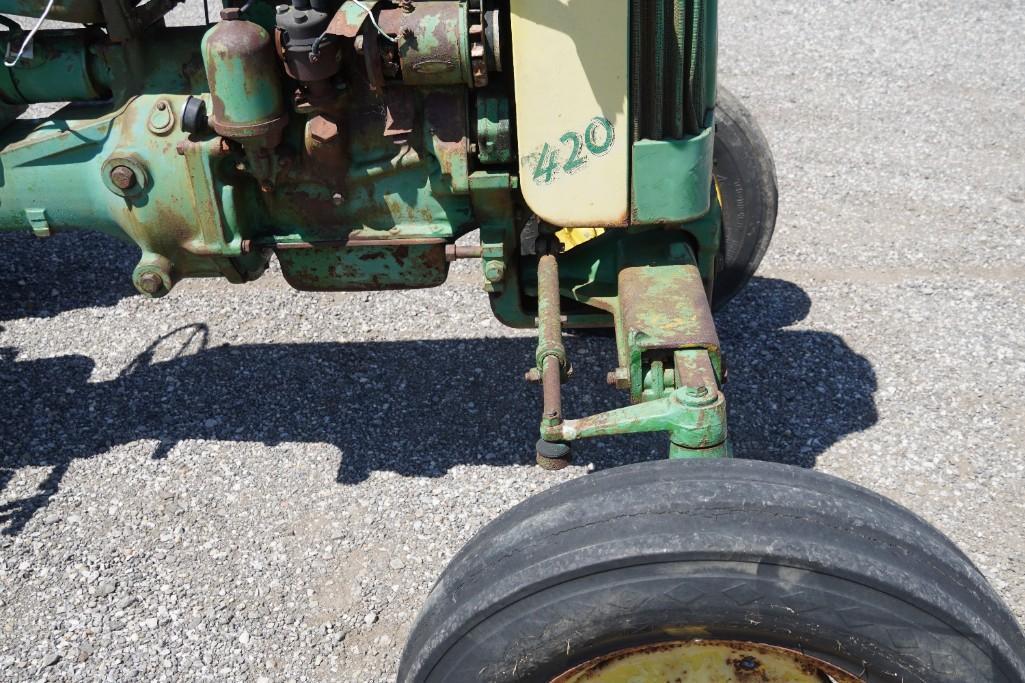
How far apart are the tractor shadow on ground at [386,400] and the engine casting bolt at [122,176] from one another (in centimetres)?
95

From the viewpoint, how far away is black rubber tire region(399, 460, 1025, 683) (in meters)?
1.65

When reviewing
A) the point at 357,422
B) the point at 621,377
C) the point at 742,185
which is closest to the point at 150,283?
the point at 357,422

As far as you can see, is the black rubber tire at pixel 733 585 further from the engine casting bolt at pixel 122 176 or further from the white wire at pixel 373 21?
the engine casting bolt at pixel 122 176

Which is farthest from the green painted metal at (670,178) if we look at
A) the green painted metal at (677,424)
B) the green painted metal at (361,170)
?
the green painted metal at (677,424)

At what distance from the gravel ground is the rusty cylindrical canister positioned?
1.12 meters

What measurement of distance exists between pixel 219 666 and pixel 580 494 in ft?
3.74

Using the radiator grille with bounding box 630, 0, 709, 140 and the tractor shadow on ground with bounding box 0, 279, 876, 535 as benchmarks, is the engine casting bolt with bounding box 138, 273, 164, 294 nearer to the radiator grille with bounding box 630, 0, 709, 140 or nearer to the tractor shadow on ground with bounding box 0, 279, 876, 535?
the tractor shadow on ground with bounding box 0, 279, 876, 535

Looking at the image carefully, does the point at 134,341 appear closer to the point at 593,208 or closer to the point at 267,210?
the point at 267,210

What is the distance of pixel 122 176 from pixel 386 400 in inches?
44.0

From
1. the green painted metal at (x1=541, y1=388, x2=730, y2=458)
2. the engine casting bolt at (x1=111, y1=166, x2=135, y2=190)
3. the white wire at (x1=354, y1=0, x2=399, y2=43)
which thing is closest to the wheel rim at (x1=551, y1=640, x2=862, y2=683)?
the green painted metal at (x1=541, y1=388, x2=730, y2=458)

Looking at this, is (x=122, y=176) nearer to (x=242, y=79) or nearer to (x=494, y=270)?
(x=242, y=79)

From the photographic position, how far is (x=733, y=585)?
1.67 meters

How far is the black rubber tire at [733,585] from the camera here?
1650mm

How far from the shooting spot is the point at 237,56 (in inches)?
85.5
